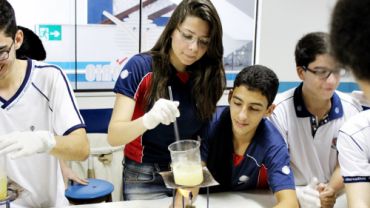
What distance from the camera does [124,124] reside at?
160cm

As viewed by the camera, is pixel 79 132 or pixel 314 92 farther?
pixel 314 92

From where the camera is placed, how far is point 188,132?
1807 millimetres

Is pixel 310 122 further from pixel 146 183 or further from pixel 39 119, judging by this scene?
pixel 39 119

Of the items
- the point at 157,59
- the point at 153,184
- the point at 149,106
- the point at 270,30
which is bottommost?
the point at 153,184

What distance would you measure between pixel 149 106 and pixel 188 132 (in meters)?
0.22

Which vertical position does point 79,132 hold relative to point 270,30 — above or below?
below

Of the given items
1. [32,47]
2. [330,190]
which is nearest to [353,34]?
[330,190]

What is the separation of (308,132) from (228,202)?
603 millimetres

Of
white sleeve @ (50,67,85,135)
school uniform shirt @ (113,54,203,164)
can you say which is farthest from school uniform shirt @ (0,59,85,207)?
school uniform shirt @ (113,54,203,164)

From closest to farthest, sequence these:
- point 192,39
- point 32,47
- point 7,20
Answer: point 7,20 < point 192,39 < point 32,47

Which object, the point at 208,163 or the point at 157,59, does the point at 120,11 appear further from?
the point at 208,163

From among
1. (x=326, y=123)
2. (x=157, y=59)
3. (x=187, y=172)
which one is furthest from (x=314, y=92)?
(x=187, y=172)

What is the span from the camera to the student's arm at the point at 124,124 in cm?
157

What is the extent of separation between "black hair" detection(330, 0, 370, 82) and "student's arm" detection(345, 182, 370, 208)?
102 centimetres
